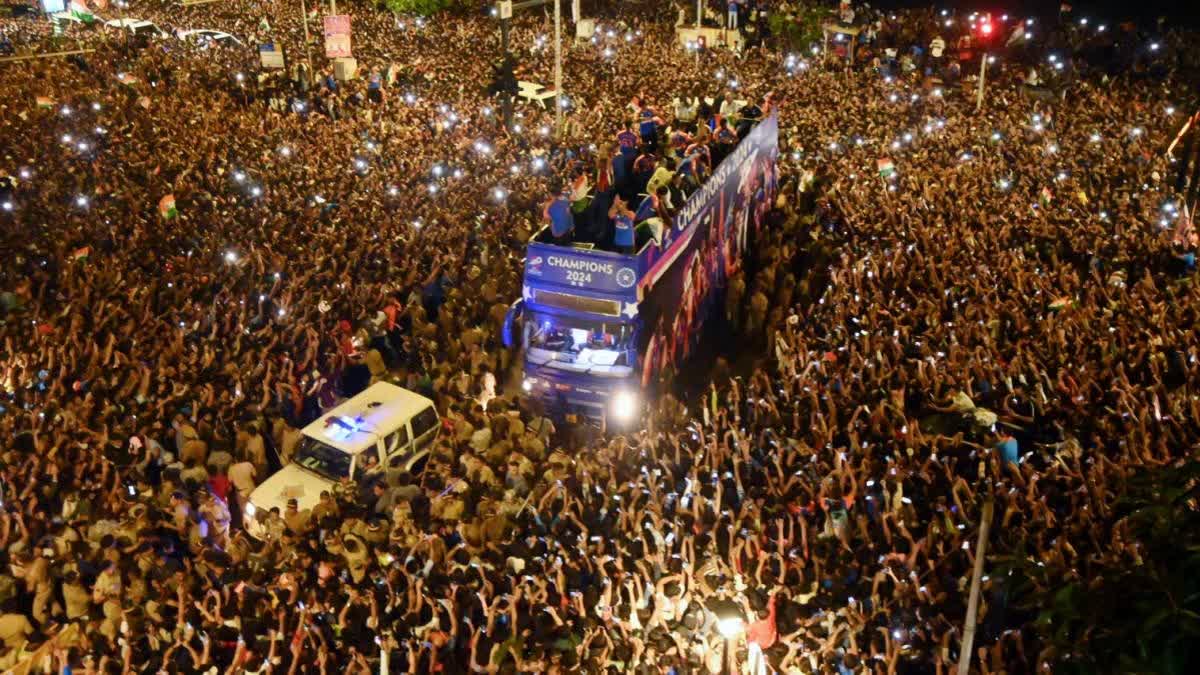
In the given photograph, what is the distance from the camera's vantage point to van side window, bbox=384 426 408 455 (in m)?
9.98

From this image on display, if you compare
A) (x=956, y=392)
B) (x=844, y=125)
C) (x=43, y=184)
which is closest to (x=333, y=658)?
(x=956, y=392)

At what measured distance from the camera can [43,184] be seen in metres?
17.1

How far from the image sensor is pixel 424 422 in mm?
10461

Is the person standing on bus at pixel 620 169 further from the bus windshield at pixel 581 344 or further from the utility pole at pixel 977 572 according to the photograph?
the utility pole at pixel 977 572

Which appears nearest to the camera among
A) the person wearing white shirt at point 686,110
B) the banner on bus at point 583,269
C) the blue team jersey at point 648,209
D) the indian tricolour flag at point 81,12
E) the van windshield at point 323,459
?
the van windshield at point 323,459

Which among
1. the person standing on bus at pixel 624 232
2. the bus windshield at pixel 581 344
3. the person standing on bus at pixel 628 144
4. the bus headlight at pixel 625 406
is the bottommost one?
the bus headlight at pixel 625 406

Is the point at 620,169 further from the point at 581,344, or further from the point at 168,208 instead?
the point at 168,208

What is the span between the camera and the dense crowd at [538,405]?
7.35 meters

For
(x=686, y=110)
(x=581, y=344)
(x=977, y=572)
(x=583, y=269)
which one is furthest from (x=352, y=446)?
(x=686, y=110)

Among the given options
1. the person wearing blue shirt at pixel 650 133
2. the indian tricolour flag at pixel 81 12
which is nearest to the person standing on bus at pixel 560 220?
the person wearing blue shirt at pixel 650 133

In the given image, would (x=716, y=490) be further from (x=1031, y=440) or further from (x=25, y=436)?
(x=25, y=436)

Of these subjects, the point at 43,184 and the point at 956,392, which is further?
the point at 43,184

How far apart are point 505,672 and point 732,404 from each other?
456 centimetres

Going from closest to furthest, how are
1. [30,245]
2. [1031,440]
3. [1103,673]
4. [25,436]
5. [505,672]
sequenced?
[1103,673] < [505,672] < [25,436] < [1031,440] < [30,245]
